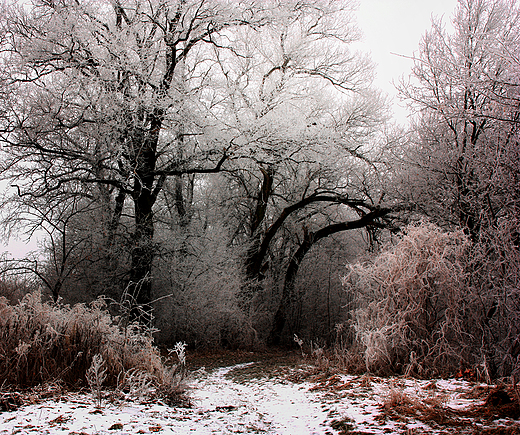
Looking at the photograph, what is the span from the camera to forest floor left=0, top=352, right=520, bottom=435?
10.2 feet

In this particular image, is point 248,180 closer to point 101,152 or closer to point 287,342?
point 287,342

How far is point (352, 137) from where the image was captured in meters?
14.0

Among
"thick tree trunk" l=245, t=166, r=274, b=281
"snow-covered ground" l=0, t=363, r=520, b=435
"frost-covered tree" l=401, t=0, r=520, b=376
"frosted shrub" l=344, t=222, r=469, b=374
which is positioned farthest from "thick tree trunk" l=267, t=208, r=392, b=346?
"snow-covered ground" l=0, t=363, r=520, b=435

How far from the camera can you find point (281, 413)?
4242 mm

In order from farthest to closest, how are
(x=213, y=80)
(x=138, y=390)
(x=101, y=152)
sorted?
(x=213, y=80) < (x=101, y=152) < (x=138, y=390)

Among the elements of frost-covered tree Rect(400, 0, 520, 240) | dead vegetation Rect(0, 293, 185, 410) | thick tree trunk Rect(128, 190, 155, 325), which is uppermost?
frost-covered tree Rect(400, 0, 520, 240)

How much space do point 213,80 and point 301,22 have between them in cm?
406

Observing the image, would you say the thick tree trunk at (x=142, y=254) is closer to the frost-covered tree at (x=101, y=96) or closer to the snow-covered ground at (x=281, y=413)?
the frost-covered tree at (x=101, y=96)

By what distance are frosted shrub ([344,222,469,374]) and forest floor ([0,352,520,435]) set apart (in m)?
0.63

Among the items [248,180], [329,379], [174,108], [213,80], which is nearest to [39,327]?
[329,379]

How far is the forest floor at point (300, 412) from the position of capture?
3.10m

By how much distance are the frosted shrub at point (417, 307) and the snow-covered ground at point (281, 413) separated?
66 cm

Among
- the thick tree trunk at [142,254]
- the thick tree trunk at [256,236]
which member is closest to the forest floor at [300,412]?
the thick tree trunk at [142,254]

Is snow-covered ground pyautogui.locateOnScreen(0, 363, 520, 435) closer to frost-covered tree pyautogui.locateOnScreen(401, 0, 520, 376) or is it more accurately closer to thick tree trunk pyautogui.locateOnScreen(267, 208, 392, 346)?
frost-covered tree pyautogui.locateOnScreen(401, 0, 520, 376)
